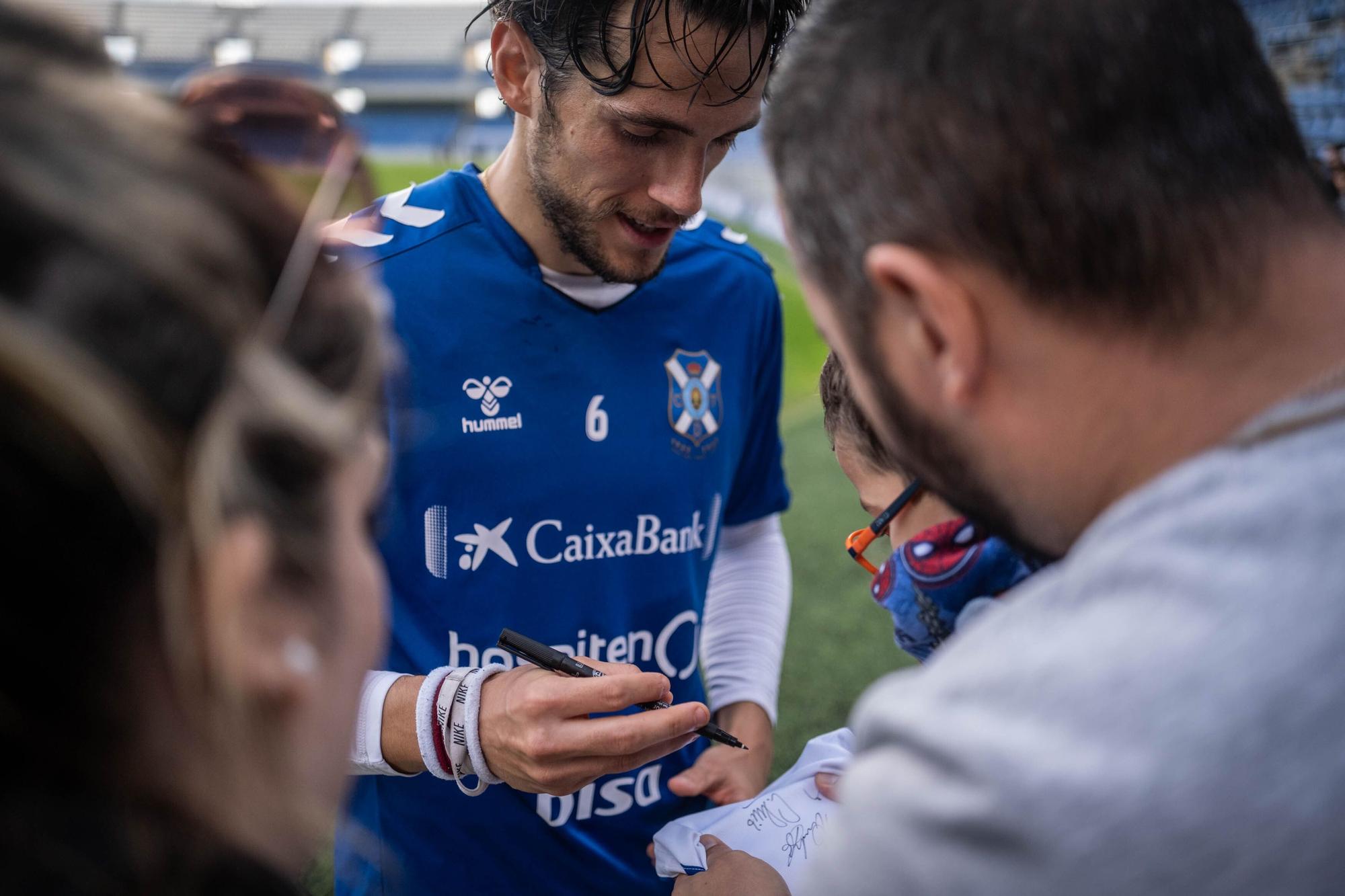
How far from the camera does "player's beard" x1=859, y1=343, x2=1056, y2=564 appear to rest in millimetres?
849

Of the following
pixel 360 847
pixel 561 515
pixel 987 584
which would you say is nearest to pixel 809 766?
pixel 987 584

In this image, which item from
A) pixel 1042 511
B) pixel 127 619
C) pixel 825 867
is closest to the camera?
pixel 127 619

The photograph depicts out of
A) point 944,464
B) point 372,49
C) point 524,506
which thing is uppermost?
point 372,49

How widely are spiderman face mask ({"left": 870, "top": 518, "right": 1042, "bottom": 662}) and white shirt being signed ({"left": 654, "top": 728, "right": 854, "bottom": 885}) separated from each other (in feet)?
0.87

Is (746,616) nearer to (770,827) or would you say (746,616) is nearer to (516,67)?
(770,827)

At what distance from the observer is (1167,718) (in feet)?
1.95

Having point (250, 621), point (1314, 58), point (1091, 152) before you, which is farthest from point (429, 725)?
point (1314, 58)

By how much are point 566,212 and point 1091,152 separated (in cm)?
106

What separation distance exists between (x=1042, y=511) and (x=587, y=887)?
1191 millimetres

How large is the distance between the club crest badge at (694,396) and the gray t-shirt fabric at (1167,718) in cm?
108

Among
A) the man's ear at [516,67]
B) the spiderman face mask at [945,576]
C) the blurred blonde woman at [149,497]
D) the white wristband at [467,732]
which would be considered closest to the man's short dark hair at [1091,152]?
the blurred blonde woman at [149,497]

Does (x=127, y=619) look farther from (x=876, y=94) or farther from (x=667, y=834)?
(x=667, y=834)

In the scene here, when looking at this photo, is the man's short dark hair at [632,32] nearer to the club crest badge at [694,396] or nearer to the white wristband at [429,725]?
the club crest badge at [694,396]

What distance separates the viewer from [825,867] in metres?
0.71
